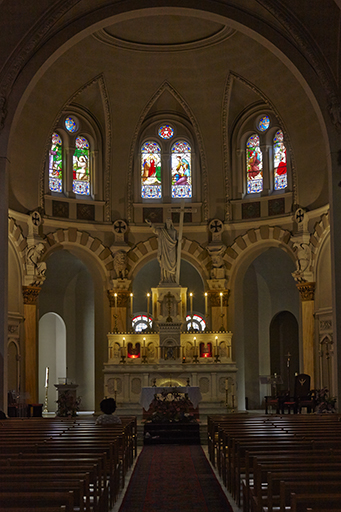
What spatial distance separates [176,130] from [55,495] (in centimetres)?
2248

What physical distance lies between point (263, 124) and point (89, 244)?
7.71 m

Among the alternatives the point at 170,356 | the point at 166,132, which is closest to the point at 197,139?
the point at 166,132

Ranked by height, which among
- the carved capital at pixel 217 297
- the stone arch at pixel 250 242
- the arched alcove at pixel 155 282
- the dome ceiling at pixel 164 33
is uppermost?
the dome ceiling at pixel 164 33

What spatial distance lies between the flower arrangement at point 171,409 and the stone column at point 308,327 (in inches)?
211

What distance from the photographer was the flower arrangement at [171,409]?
17.7 meters

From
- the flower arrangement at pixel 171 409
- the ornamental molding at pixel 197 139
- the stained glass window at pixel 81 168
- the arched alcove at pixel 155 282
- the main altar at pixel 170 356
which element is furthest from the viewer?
the arched alcove at pixel 155 282

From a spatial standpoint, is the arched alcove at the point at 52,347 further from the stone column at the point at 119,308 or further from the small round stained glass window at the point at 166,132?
the small round stained glass window at the point at 166,132

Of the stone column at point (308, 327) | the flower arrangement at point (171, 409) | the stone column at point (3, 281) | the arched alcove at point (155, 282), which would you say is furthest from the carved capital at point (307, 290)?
the stone column at point (3, 281)

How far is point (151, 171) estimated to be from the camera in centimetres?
2622

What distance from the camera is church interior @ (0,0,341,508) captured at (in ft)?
71.8

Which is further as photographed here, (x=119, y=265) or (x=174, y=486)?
(x=119, y=265)

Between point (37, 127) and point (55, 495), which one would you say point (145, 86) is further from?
A: point (55, 495)

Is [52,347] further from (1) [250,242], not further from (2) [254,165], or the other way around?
(2) [254,165]

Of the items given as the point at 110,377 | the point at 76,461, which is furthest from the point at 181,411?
the point at 76,461
